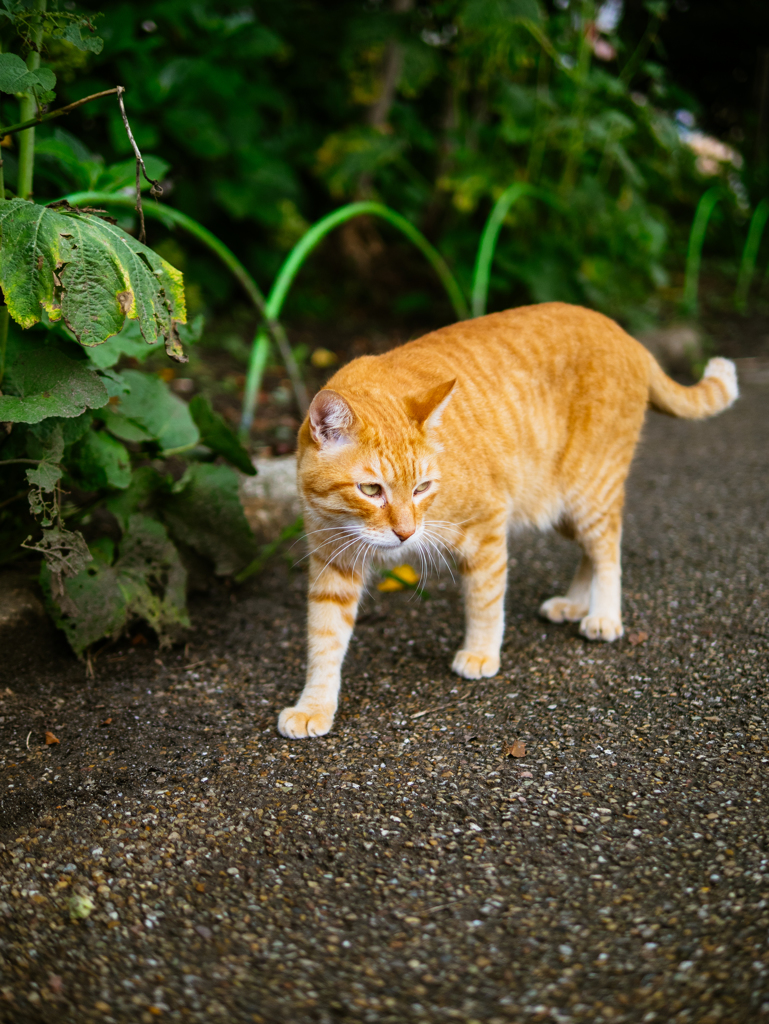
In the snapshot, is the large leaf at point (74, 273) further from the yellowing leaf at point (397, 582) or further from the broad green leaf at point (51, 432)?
the yellowing leaf at point (397, 582)

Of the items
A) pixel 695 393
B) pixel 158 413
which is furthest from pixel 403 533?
pixel 695 393

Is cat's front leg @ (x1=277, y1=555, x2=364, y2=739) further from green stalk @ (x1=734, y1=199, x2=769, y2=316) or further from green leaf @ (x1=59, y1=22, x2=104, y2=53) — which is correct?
green stalk @ (x1=734, y1=199, x2=769, y2=316)

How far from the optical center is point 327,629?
2.45 metres

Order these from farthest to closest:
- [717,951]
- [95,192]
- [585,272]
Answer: [585,272] → [95,192] → [717,951]

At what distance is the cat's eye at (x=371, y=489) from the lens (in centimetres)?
225

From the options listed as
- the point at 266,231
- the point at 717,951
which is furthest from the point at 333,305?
the point at 717,951

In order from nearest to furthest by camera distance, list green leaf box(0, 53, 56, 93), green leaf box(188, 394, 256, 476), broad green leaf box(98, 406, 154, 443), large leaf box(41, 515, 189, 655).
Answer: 1. green leaf box(0, 53, 56, 93)
2. large leaf box(41, 515, 189, 655)
3. broad green leaf box(98, 406, 154, 443)
4. green leaf box(188, 394, 256, 476)

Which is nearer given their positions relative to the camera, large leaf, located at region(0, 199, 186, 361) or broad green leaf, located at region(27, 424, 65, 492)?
large leaf, located at region(0, 199, 186, 361)

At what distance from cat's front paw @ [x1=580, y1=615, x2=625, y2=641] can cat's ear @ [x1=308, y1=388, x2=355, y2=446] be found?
1.10 m

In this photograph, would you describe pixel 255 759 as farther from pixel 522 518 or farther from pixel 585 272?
pixel 585 272

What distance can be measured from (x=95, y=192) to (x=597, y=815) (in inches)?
94.7

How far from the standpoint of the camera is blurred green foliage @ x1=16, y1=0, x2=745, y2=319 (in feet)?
15.9

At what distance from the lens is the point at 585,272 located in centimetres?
578

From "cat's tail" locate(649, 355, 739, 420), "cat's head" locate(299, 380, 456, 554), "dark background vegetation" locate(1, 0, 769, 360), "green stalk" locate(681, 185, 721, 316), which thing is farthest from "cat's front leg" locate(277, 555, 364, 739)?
"green stalk" locate(681, 185, 721, 316)
